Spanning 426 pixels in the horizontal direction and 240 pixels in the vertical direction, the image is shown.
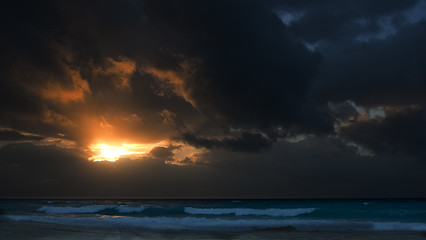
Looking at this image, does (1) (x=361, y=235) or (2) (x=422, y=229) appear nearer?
(1) (x=361, y=235)

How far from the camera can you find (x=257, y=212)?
35188 mm

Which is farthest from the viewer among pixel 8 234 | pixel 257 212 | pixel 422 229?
pixel 257 212

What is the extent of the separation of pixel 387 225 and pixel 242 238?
9.67 m

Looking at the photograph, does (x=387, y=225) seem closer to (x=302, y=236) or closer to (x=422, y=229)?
(x=422, y=229)

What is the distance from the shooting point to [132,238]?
14.1 meters

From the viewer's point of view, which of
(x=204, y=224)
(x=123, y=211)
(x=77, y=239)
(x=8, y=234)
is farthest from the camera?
(x=123, y=211)

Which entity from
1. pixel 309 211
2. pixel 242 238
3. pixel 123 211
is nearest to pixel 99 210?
pixel 123 211

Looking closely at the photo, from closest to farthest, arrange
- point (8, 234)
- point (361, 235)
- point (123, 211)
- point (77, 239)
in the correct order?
1. point (77, 239)
2. point (8, 234)
3. point (361, 235)
4. point (123, 211)

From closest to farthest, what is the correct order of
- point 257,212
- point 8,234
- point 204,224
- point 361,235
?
point 8,234 < point 361,235 < point 204,224 < point 257,212

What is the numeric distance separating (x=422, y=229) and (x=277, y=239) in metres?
9.24

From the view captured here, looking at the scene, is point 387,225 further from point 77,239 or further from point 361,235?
point 77,239

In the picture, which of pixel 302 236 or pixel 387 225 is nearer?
pixel 302 236

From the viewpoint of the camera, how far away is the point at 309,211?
122 ft

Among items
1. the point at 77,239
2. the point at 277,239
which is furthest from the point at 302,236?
the point at 77,239
